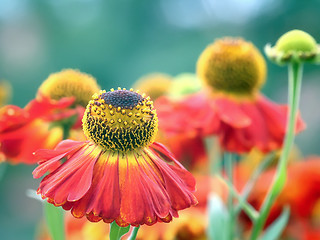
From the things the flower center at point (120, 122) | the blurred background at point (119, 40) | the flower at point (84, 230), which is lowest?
the flower at point (84, 230)

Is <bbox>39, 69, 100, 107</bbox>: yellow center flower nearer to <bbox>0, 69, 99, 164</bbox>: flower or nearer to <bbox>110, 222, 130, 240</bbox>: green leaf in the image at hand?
<bbox>0, 69, 99, 164</bbox>: flower

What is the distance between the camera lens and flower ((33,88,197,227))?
0.37m

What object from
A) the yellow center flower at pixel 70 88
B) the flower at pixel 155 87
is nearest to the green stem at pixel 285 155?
the yellow center flower at pixel 70 88

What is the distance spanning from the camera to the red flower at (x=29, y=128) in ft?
1.88

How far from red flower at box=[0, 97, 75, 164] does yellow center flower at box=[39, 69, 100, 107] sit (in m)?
0.05

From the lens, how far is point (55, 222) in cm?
49

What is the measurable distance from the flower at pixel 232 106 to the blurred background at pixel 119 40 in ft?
9.64

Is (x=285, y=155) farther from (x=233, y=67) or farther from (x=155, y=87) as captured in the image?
(x=155, y=87)

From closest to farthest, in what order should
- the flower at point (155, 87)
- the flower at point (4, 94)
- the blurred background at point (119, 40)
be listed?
the flower at point (4, 94)
the flower at point (155, 87)
the blurred background at point (119, 40)

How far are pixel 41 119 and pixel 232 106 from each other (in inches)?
11.9

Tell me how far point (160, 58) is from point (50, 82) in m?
3.97

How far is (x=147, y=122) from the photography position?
0.44 m

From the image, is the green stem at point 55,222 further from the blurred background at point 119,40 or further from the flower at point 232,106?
the blurred background at point 119,40

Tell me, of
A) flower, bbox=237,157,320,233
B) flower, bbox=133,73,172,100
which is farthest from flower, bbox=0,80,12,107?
flower, bbox=237,157,320,233
